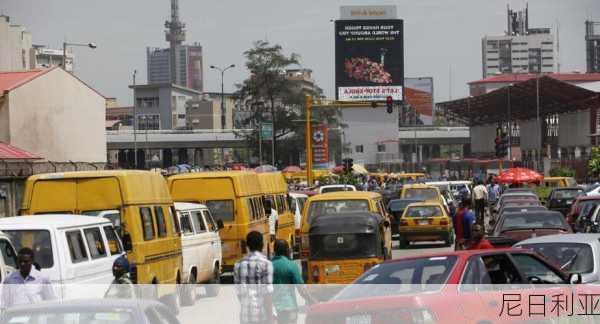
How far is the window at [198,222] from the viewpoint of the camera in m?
23.0

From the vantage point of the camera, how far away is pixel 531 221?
23.8 metres

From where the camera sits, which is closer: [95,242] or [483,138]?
[95,242]

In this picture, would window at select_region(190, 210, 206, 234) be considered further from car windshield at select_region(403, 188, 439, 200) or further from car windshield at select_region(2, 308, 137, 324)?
car windshield at select_region(403, 188, 439, 200)

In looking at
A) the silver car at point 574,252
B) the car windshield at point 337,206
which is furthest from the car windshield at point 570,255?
the car windshield at point 337,206

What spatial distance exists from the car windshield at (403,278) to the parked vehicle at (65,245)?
4.65 metres

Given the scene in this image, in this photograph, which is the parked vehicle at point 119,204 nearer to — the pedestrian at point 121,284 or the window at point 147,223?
the window at point 147,223

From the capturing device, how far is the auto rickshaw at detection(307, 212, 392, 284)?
67.0 feet

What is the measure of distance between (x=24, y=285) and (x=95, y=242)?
3.54m

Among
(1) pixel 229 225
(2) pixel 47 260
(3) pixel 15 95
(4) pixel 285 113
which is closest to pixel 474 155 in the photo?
(4) pixel 285 113

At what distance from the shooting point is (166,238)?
19.8 metres

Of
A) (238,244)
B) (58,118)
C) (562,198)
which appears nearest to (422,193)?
(562,198)

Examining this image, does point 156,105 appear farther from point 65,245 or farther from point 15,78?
point 65,245

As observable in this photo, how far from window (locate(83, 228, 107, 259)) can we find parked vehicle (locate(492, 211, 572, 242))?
29.9ft

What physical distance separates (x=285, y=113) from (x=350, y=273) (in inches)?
3150
